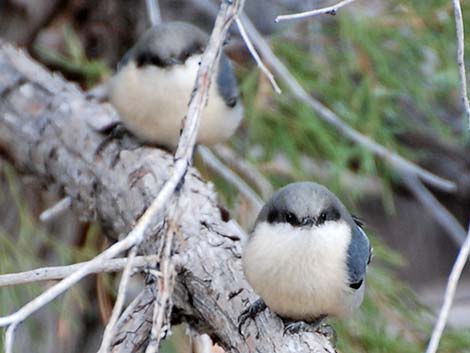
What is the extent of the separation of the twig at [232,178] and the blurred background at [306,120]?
44 millimetres

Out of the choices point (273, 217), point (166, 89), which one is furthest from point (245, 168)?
point (273, 217)

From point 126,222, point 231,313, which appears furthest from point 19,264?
point 231,313

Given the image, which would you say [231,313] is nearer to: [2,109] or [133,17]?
[2,109]

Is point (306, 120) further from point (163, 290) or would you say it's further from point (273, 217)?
point (163, 290)

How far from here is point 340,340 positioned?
91.0 inches

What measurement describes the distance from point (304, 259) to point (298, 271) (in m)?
0.02

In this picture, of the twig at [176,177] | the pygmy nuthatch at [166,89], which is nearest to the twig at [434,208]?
the pygmy nuthatch at [166,89]

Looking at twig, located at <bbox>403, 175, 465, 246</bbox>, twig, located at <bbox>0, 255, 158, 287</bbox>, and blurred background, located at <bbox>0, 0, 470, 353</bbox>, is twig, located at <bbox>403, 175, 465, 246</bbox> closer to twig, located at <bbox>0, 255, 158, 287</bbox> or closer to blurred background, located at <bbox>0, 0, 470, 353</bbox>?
blurred background, located at <bbox>0, 0, 470, 353</bbox>

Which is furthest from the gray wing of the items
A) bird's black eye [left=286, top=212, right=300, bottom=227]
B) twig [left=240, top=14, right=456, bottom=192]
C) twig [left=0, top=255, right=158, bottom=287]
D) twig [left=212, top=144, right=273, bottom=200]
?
twig [left=212, top=144, right=273, bottom=200]

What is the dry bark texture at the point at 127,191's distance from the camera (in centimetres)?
176

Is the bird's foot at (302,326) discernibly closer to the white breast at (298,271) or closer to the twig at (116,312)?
the white breast at (298,271)

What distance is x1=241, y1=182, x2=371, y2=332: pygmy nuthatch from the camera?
1.69 metres

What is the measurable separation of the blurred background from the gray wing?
0.56 metres

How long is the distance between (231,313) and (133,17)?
1720mm
